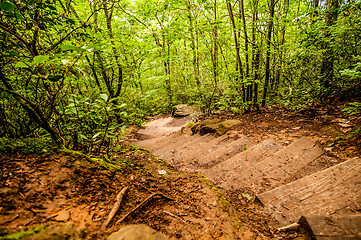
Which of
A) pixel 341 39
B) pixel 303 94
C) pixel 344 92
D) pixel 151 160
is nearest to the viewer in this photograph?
pixel 151 160

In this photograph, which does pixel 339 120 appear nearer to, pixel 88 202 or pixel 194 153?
pixel 194 153

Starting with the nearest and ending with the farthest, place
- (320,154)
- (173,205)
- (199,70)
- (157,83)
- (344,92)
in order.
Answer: (173,205) → (320,154) → (344,92) → (199,70) → (157,83)

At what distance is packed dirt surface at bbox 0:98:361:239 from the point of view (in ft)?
3.22

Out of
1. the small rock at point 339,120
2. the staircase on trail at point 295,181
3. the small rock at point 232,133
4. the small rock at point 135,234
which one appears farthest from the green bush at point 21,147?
the small rock at point 339,120

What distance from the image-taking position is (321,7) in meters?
4.47

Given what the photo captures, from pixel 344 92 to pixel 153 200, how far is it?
223 inches

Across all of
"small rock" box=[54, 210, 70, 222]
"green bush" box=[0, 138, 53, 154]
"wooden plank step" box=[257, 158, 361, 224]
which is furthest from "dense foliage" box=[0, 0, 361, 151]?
"wooden plank step" box=[257, 158, 361, 224]

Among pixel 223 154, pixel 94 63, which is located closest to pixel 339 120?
pixel 223 154

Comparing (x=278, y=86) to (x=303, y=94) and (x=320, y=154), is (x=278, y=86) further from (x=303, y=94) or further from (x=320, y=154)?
(x=320, y=154)

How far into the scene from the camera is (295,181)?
217 centimetres

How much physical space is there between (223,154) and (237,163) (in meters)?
0.59

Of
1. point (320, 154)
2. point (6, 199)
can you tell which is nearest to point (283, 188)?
point (320, 154)

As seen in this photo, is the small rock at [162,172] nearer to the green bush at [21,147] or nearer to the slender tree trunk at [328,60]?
the green bush at [21,147]

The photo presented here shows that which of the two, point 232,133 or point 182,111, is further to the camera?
point 182,111
